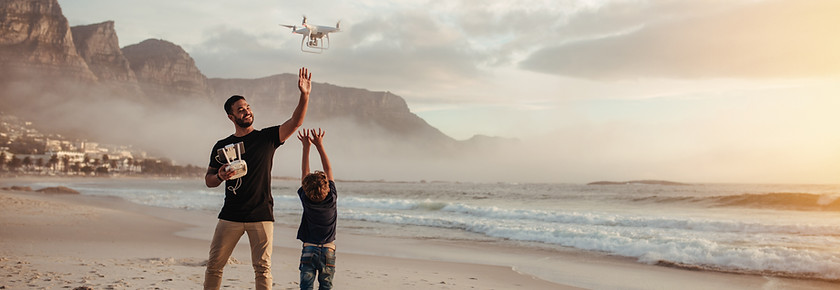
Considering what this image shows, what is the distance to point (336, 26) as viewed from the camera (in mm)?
8773

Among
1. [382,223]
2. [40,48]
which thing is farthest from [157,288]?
[40,48]

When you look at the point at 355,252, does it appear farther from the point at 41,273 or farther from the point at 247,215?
the point at 247,215

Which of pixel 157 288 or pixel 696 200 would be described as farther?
pixel 696 200

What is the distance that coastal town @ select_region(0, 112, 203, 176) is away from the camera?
129 meters

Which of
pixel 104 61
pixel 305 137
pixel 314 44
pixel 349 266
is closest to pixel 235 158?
pixel 305 137

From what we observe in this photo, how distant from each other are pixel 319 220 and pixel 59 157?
6473 inches

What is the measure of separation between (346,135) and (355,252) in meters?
170

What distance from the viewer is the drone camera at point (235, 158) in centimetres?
395

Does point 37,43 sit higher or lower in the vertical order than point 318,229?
higher

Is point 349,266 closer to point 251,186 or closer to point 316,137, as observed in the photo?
point 316,137

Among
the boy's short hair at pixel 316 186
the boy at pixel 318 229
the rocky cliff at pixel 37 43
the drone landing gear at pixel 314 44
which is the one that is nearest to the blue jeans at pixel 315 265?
the boy at pixel 318 229

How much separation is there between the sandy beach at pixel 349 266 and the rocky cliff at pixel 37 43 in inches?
6848

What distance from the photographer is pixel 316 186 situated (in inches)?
183

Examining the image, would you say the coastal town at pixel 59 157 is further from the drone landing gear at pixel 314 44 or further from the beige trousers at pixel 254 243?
the beige trousers at pixel 254 243
